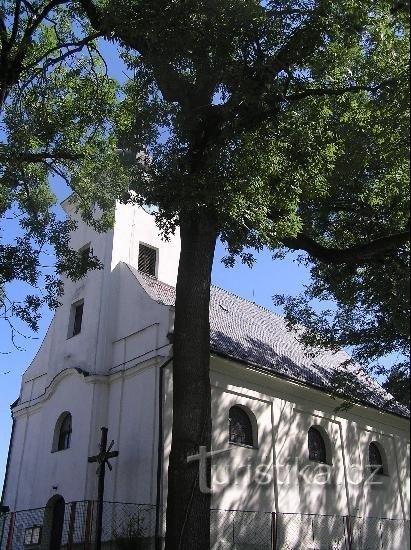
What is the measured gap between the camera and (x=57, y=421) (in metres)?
19.4

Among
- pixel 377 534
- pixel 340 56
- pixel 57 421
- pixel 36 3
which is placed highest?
pixel 36 3

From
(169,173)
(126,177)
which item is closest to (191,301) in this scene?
(169,173)

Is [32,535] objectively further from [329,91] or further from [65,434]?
[329,91]

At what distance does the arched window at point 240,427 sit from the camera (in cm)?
1809

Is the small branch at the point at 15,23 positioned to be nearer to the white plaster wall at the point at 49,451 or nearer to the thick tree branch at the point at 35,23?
the thick tree branch at the point at 35,23

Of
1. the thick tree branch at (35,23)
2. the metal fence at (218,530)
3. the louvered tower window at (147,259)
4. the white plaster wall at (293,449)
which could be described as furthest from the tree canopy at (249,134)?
the louvered tower window at (147,259)

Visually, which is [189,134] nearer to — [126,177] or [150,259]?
[126,177]

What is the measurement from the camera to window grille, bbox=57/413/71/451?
62.2 feet

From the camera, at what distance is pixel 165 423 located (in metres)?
16.1

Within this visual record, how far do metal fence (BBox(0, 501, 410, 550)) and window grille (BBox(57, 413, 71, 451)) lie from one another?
6.37ft

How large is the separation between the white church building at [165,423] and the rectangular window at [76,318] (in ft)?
0.16

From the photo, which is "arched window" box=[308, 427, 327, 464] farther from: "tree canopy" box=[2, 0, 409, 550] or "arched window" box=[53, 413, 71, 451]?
"arched window" box=[53, 413, 71, 451]

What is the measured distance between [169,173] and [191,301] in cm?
264

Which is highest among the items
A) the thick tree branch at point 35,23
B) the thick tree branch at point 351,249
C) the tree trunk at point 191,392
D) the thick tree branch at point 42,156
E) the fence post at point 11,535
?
the thick tree branch at point 35,23
